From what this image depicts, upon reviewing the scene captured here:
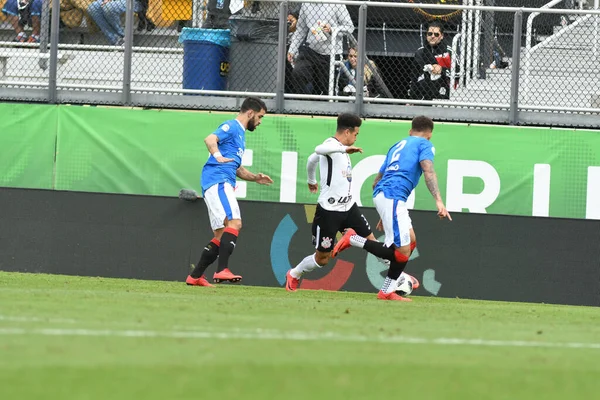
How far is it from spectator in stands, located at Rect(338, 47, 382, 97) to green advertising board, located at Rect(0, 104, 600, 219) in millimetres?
652

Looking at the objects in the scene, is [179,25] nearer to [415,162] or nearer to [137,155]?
[137,155]

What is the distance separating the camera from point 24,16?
661 inches

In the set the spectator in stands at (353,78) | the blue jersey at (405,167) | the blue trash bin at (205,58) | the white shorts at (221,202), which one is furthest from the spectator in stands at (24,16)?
the blue jersey at (405,167)

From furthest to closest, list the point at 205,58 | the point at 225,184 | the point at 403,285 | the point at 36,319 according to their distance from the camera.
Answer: the point at 205,58, the point at 225,184, the point at 403,285, the point at 36,319

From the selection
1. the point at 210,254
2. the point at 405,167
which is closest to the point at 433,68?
the point at 405,167

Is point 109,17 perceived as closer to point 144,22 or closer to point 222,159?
point 144,22

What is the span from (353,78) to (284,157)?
148cm

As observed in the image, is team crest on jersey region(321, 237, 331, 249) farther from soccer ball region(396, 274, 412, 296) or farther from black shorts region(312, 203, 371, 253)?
soccer ball region(396, 274, 412, 296)

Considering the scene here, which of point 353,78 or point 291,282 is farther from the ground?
point 353,78

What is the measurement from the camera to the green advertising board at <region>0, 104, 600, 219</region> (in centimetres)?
1550

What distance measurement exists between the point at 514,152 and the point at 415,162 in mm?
3795

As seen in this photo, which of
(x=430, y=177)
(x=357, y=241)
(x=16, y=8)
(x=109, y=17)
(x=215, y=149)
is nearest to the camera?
(x=430, y=177)

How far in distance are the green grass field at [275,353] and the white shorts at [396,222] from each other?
275 cm

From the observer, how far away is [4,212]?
52.2 ft
